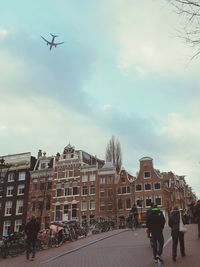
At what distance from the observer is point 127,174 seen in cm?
6384

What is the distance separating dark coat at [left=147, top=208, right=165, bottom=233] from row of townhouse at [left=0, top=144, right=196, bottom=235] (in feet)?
154

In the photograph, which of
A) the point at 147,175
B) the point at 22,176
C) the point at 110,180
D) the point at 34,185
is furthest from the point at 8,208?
the point at 147,175

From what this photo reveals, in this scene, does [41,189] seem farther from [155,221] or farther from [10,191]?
[155,221]

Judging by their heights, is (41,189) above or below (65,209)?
above

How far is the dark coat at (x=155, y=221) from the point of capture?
38.0ft

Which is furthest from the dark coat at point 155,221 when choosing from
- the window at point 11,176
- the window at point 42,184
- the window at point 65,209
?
the window at point 11,176

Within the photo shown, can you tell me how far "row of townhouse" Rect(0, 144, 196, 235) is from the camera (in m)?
61.2

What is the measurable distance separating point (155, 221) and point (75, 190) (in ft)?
175

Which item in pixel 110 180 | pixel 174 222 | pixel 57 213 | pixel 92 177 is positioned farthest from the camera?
pixel 92 177

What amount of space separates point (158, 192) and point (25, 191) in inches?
877

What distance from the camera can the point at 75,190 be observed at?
64.3 metres

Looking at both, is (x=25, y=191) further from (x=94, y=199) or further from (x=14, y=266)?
(x=14, y=266)

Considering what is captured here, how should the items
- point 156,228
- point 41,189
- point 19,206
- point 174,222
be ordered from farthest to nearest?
1. point 41,189
2. point 19,206
3. point 174,222
4. point 156,228

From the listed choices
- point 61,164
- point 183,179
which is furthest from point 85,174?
point 183,179
